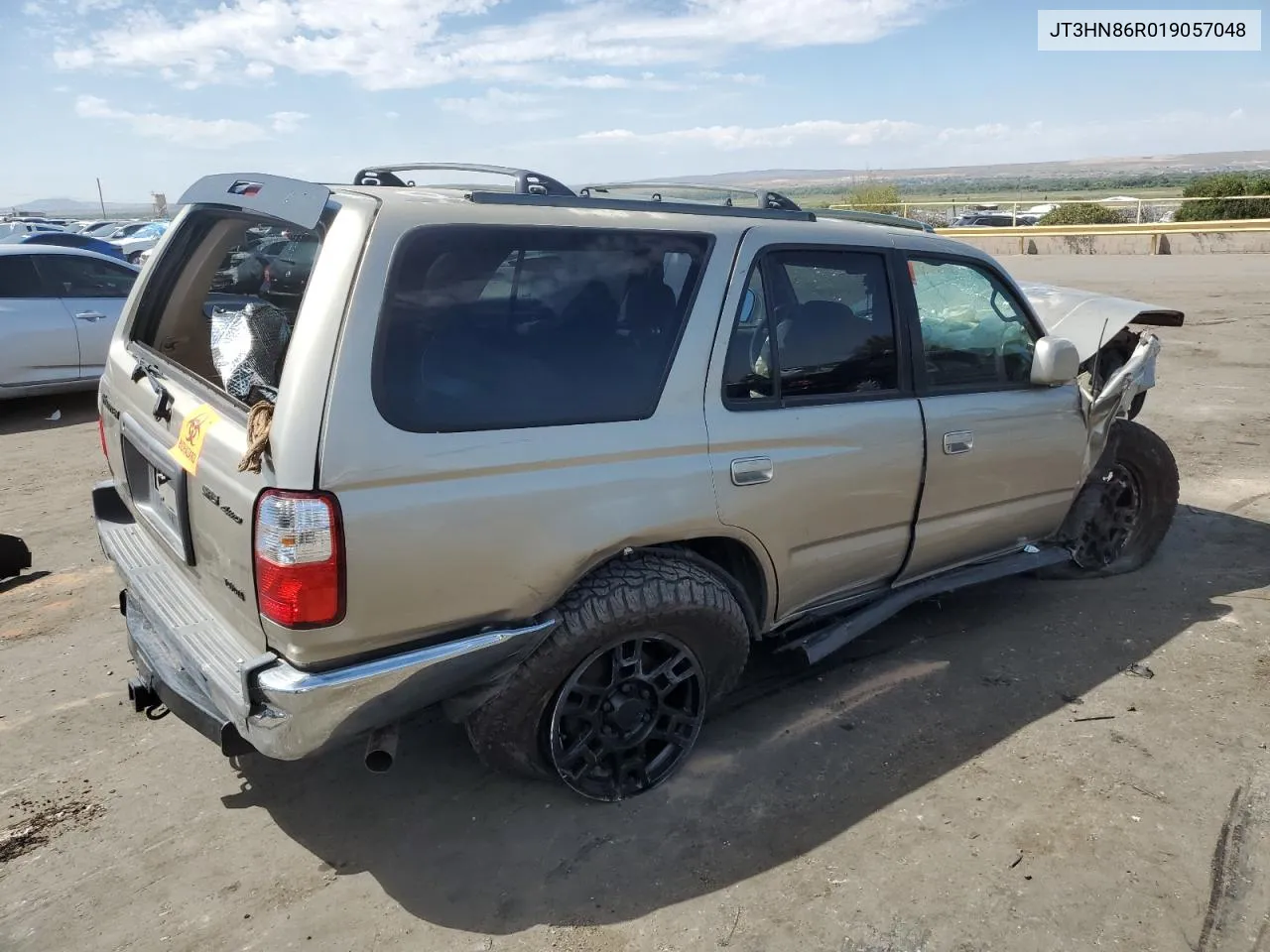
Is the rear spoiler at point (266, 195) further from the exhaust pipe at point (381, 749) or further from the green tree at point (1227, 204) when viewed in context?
the green tree at point (1227, 204)

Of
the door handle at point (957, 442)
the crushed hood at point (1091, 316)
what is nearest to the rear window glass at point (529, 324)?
the door handle at point (957, 442)

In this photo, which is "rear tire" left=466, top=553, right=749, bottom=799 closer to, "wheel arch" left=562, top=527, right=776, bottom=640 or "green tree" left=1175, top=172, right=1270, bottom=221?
"wheel arch" left=562, top=527, right=776, bottom=640

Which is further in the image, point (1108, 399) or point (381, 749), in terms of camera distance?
point (1108, 399)

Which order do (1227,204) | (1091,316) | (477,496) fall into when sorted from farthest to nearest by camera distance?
(1227,204), (1091,316), (477,496)

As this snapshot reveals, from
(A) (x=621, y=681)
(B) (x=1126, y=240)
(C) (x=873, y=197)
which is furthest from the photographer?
(C) (x=873, y=197)

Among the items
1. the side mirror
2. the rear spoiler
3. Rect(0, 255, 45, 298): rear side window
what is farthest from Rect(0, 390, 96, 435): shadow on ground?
the side mirror

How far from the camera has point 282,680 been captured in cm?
235

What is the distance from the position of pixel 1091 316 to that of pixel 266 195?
3.85 meters

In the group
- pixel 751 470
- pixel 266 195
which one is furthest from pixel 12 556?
pixel 751 470

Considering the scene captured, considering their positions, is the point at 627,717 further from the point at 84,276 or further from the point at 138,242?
the point at 138,242

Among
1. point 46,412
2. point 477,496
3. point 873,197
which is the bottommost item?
point 46,412

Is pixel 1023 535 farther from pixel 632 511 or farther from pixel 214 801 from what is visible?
pixel 214 801

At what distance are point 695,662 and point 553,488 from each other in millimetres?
866

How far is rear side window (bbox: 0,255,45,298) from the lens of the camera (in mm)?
8375
